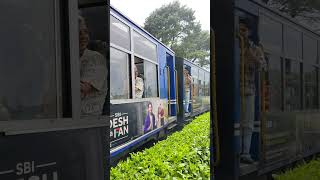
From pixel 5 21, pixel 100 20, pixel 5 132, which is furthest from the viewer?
pixel 100 20

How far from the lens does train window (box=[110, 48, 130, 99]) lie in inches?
246

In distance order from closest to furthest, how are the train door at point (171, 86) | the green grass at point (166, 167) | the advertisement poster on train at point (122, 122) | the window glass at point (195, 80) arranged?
the green grass at point (166, 167), the advertisement poster on train at point (122, 122), the train door at point (171, 86), the window glass at point (195, 80)

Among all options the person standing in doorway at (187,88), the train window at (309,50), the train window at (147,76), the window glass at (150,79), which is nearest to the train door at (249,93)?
the train window at (309,50)

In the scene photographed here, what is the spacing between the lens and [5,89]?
1657 millimetres

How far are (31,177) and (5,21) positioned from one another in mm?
626

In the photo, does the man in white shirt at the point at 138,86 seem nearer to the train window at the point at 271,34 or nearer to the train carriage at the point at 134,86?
the train carriage at the point at 134,86

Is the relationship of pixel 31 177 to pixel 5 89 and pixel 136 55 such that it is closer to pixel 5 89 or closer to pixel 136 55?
pixel 5 89

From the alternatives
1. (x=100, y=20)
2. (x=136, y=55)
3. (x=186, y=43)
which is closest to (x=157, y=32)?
(x=186, y=43)

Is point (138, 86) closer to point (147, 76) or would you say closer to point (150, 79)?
point (147, 76)

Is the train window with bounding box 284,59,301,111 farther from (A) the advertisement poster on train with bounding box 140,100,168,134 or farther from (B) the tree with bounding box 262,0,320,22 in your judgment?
(A) the advertisement poster on train with bounding box 140,100,168,134

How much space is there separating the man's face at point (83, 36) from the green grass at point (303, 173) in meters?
1.25

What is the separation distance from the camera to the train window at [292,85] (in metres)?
2.35

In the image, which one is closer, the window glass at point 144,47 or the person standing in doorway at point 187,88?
the window glass at point 144,47

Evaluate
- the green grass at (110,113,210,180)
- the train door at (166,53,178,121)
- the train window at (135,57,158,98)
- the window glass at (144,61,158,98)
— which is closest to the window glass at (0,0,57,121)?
the green grass at (110,113,210,180)
